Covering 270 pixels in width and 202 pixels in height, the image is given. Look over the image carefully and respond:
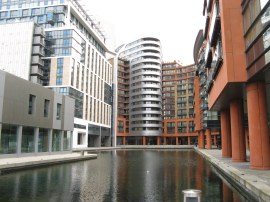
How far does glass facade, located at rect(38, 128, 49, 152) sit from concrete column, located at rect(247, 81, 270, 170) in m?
31.1

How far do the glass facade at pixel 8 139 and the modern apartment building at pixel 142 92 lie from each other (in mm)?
96433

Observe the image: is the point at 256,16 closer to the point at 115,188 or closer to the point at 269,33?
the point at 269,33

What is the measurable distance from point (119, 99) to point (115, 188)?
125327mm

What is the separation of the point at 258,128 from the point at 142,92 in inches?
4560

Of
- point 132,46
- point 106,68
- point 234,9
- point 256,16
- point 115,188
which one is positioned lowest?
point 115,188

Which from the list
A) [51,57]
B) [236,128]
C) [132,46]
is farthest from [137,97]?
[236,128]

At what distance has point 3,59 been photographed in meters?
80.9

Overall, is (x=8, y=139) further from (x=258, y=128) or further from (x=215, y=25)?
(x=258, y=128)

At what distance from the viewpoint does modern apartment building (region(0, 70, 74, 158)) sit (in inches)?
1336

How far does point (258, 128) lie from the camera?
1980 cm

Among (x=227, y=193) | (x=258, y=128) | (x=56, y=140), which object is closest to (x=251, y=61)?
(x=258, y=128)

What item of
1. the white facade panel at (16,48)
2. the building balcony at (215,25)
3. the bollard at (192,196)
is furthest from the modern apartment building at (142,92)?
the bollard at (192,196)

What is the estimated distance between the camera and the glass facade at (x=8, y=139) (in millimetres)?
33438

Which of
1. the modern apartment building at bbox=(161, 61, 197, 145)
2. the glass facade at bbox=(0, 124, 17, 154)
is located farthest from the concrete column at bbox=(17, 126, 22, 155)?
the modern apartment building at bbox=(161, 61, 197, 145)
